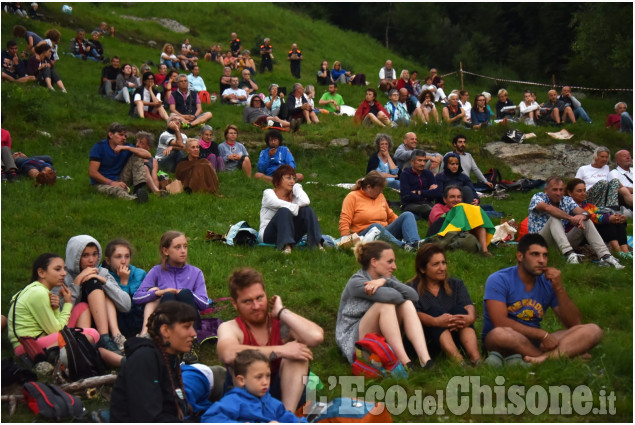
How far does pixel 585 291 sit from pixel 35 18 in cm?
2569

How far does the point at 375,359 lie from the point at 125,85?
15.7 m

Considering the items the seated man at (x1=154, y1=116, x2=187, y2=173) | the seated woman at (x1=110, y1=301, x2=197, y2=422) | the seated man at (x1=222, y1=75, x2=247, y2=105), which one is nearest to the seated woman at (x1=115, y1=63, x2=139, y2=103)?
the seated man at (x1=222, y1=75, x2=247, y2=105)

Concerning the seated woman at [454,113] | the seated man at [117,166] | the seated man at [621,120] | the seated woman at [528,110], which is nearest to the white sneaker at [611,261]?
the seated man at [117,166]

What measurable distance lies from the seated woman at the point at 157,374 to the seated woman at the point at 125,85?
51.3 feet

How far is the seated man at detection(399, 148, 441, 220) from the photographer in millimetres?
13391

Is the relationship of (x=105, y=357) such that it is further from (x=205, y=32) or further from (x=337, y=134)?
(x=205, y=32)

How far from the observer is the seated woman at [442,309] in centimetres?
757

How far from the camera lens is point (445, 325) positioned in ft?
24.9

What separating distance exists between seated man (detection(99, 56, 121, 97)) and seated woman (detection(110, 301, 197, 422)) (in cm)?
1610

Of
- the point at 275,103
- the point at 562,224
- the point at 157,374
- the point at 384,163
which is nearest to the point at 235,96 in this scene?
the point at 275,103

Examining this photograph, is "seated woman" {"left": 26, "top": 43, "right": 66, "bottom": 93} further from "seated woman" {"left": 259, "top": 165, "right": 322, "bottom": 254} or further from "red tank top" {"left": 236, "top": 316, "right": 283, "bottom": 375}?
"red tank top" {"left": 236, "top": 316, "right": 283, "bottom": 375}

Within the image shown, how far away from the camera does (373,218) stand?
11609mm

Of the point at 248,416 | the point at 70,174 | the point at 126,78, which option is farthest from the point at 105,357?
the point at 126,78

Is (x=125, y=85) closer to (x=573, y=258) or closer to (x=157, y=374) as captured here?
(x=573, y=258)
